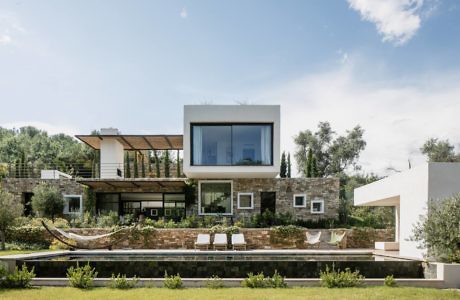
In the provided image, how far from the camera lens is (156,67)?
20078 mm

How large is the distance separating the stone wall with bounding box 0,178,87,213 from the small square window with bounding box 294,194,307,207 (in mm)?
11587

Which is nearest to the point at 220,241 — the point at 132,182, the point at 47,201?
the point at 132,182

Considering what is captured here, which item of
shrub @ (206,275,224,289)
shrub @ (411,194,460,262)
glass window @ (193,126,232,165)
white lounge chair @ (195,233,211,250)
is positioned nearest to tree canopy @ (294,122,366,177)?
glass window @ (193,126,232,165)

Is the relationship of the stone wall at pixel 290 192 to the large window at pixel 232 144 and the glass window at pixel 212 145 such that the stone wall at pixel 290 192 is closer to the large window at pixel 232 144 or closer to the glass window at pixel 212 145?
the large window at pixel 232 144

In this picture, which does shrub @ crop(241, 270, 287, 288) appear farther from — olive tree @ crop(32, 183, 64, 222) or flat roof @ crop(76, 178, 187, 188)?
olive tree @ crop(32, 183, 64, 222)

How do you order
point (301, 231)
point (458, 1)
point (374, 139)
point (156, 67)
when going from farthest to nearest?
1. point (374, 139)
2. point (156, 67)
3. point (301, 231)
4. point (458, 1)

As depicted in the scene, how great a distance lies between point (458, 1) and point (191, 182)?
47.2 ft

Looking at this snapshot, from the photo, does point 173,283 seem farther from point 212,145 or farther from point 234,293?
point 212,145

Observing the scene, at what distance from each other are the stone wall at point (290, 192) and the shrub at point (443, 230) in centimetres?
1294

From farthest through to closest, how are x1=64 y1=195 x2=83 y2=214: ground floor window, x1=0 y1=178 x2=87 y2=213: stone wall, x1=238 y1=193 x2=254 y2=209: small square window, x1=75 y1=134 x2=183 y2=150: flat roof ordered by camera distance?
x1=75 y1=134 x2=183 y2=150: flat roof → x1=0 y1=178 x2=87 y2=213: stone wall → x1=64 y1=195 x2=83 y2=214: ground floor window → x1=238 y1=193 x2=254 y2=209: small square window

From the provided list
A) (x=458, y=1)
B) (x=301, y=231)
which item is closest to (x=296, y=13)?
(x=458, y=1)

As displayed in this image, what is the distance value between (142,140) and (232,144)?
7162 millimetres

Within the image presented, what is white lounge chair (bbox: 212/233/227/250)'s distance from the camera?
56.7 feet

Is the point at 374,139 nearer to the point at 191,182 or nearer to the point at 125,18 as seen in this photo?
the point at 191,182
